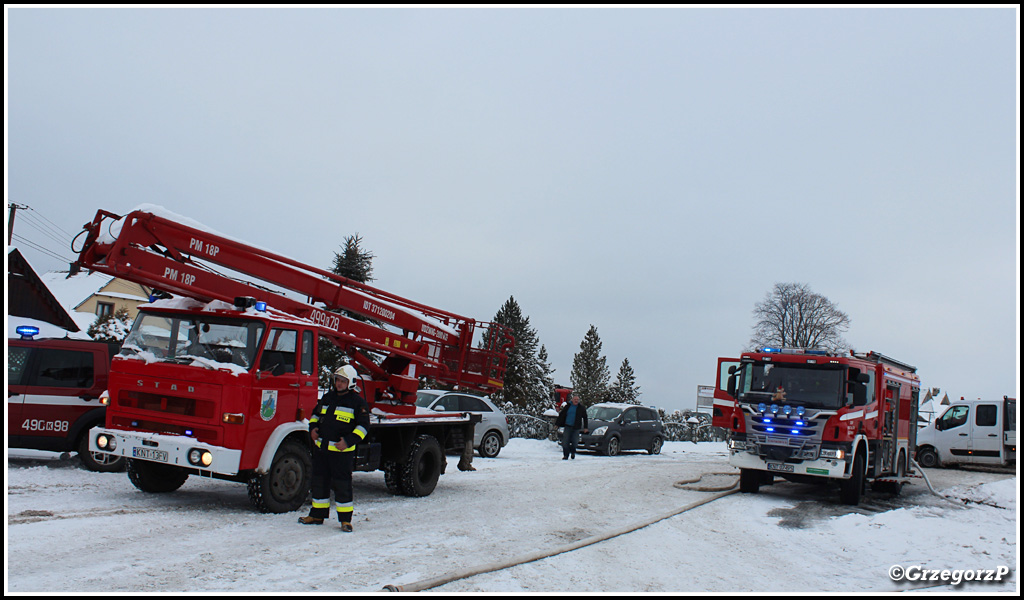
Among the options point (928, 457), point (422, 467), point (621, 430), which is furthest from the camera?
point (928, 457)

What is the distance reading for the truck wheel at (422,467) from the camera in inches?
405

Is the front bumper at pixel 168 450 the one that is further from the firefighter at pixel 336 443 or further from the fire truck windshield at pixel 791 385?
the fire truck windshield at pixel 791 385

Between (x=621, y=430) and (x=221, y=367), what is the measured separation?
1416cm

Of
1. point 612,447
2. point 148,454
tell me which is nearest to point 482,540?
point 148,454

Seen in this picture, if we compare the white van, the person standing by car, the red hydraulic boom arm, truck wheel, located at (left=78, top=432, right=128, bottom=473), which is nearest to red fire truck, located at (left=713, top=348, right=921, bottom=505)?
the red hydraulic boom arm

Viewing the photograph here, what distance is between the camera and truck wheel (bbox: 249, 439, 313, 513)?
8227 millimetres

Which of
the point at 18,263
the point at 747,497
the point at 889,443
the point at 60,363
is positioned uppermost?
the point at 18,263

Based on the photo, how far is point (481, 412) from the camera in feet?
55.6

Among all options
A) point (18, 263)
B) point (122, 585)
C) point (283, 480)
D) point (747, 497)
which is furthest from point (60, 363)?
point (18, 263)

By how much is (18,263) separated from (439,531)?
83.3ft

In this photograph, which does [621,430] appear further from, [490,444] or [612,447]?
[490,444]

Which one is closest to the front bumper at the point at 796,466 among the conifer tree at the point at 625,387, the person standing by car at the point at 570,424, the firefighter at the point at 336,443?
the person standing by car at the point at 570,424

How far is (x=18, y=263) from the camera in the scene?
2620 centimetres

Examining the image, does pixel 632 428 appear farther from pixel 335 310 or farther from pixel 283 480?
pixel 283 480
